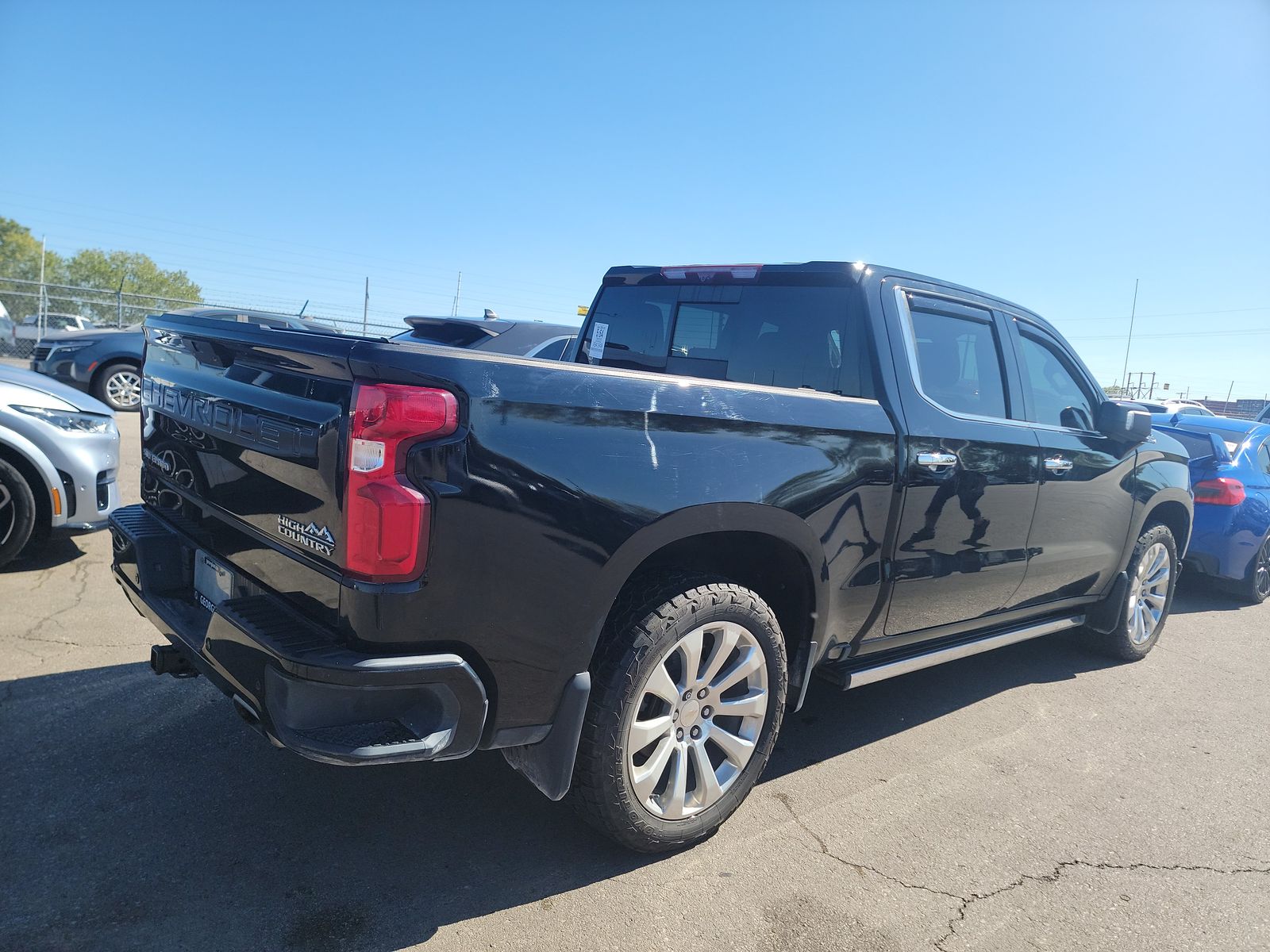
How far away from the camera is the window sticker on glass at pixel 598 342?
4352 millimetres

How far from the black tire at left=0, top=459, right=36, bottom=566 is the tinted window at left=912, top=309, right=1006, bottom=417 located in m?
4.84

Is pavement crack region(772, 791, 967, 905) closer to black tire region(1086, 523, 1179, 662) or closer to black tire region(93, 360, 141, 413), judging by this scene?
black tire region(1086, 523, 1179, 662)

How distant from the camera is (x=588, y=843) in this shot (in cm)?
281

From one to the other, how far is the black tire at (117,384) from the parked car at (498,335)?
631cm

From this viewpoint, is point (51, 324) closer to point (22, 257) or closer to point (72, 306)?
point (72, 306)

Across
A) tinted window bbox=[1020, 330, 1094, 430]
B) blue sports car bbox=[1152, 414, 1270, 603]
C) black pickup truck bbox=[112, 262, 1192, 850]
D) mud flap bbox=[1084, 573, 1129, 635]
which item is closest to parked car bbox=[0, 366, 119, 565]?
black pickup truck bbox=[112, 262, 1192, 850]

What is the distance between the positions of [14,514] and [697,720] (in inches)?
170

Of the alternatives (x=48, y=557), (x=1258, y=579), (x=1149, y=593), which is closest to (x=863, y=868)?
(x=1149, y=593)

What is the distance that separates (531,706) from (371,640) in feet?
1.65

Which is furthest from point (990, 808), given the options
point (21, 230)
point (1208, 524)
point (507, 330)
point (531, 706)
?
point (21, 230)

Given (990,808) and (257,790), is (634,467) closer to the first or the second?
(257,790)

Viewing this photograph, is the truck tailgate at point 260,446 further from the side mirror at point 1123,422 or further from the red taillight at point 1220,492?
the red taillight at point 1220,492

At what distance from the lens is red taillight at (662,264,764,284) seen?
12.1 feet

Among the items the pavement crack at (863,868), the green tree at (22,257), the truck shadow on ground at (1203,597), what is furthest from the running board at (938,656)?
the green tree at (22,257)
